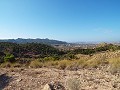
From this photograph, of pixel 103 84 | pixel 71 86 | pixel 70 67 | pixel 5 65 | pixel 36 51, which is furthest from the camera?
pixel 36 51

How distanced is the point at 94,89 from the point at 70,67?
23.7ft

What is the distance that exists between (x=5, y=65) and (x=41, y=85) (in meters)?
8.42

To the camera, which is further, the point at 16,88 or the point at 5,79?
the point at 5,79

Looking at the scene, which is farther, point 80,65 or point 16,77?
point 80,65

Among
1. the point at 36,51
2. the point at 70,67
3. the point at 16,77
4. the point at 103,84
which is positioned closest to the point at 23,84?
the point at 16,77

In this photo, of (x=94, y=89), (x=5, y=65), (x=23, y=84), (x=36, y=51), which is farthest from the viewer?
(x=36, y=51)

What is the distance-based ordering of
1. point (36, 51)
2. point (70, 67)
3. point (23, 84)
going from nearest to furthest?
point (23, 84) < point (70, 67) < point (36, 51)

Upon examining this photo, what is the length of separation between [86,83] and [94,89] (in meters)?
0.98

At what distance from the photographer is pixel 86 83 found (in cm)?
→ 1102

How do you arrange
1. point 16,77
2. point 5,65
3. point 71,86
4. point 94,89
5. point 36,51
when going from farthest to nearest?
point 36,51 → point 5,65 → point 16,77 → point 94,89 → point 71,86

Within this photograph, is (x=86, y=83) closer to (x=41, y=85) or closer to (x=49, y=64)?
(x=41, y=85)

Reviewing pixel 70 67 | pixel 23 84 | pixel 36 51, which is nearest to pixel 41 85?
pixel 23 84

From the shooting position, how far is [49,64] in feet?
62.8

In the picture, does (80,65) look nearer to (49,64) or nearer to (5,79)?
(49,64)
